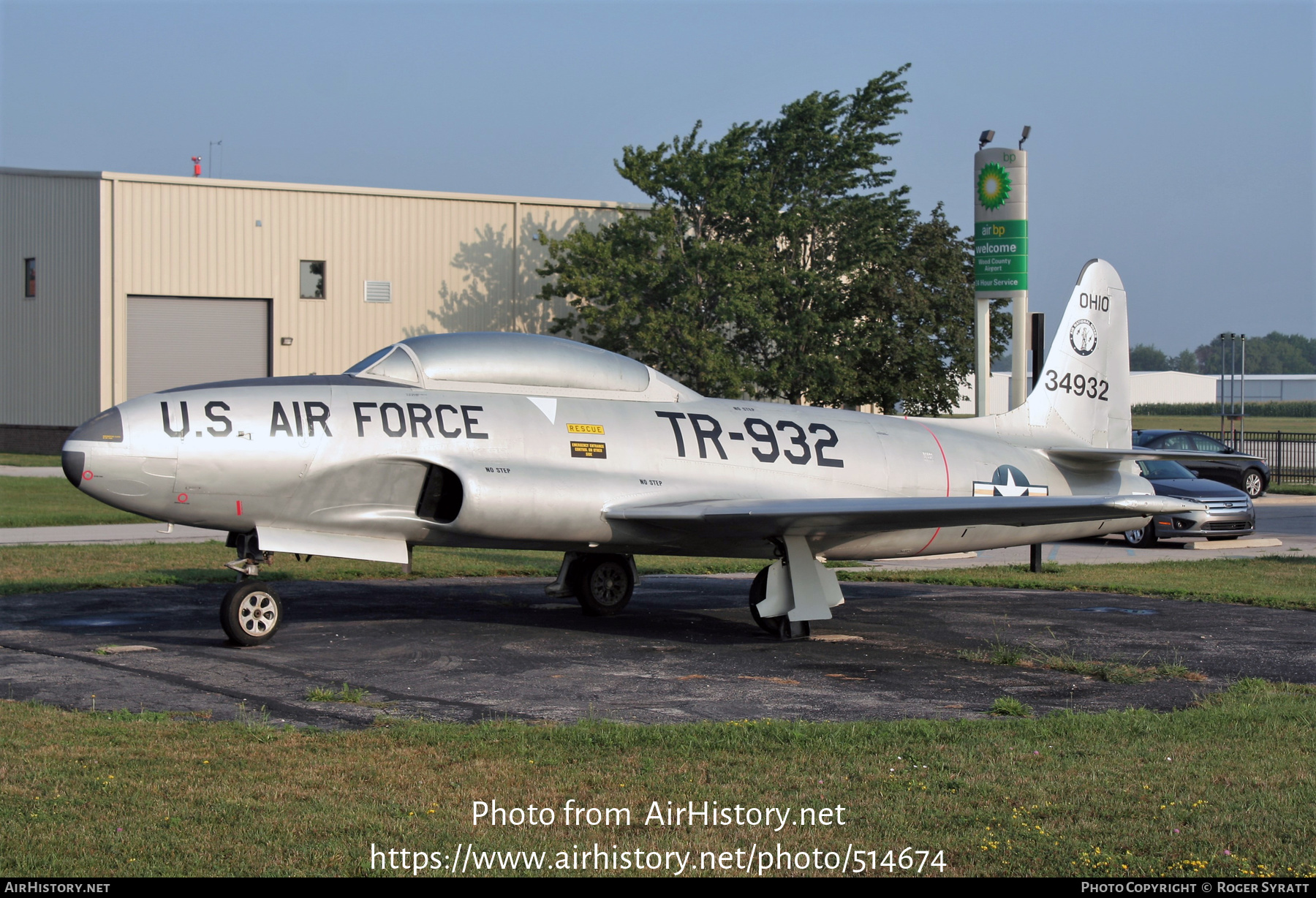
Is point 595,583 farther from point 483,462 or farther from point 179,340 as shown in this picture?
point 179,340

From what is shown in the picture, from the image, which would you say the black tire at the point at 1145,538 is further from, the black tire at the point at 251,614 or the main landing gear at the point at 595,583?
the black tire at the point at 251,614

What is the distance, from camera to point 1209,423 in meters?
96.6

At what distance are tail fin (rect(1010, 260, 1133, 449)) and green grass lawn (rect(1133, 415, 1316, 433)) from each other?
72446 millimetres

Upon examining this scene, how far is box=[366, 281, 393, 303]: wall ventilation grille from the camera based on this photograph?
3900cm

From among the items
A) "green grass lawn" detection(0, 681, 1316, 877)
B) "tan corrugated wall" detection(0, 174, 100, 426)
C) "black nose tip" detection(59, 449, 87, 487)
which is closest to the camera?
"green grass lawn" detection(0, 681, 1316, 877)

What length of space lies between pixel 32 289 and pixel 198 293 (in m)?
7.51

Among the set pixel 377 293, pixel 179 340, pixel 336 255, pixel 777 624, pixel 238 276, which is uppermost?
pixel 336 255

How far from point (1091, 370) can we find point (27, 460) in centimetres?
3457

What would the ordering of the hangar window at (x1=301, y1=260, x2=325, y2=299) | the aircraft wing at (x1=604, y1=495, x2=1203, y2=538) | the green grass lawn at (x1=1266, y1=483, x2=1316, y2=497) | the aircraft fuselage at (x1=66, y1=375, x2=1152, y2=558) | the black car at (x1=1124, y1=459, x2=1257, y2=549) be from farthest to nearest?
1. the hangar window at (x1=301, y1=260, x2=325, y2=299)
2. the green grass lawn at (x1=1266, y1=483, x2=1316, y2=497)
3. the black car at (x1=1124, y1=459, x2=1257, y2=549)
4. the aircraft wing at (x1=604, y1=495, x2=1203, y2=538)
5. the aircraft fuselage at (x1=66, y1=375, x2=1152, y2=558)

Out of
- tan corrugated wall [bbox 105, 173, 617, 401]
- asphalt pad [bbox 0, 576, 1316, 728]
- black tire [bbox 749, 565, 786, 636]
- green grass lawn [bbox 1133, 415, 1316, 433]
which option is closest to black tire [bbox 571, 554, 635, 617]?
asphalt pad [bbox 0, 576, 1316, 728]

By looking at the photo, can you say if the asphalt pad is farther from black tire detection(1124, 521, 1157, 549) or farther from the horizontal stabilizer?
black tire detection(1124, 521, 1157, 549)

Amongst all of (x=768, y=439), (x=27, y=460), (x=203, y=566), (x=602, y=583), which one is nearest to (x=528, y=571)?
(x=602, y=583)

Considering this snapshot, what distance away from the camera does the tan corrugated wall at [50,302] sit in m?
38.4

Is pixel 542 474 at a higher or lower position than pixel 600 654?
higher
